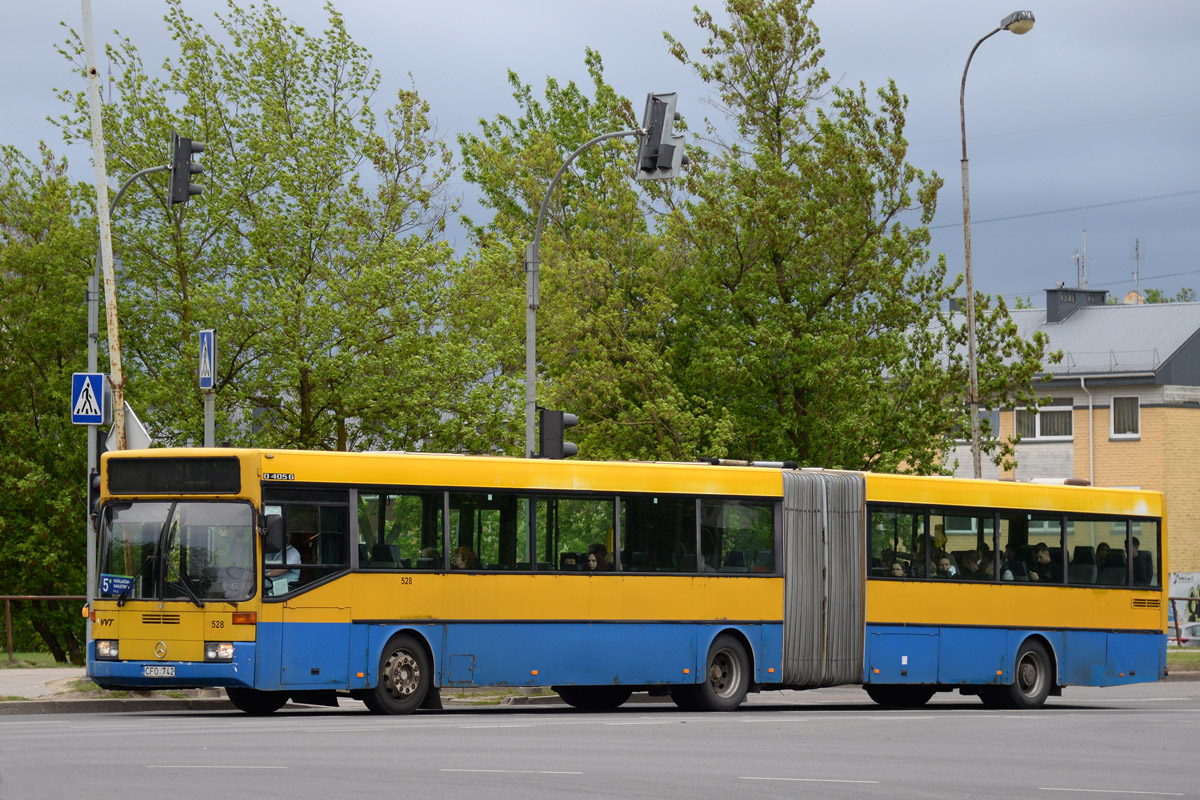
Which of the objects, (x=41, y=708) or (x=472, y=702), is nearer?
(x=41, y=708)

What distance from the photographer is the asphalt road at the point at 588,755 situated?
1168cm

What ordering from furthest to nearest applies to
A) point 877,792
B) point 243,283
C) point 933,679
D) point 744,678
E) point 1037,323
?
point 1037,323 → point 243,283 → point 933,679 → point 744,678 → point 877,792

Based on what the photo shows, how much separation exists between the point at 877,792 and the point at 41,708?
39.6 ft

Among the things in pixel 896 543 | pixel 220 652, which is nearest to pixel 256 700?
pixel 220 652

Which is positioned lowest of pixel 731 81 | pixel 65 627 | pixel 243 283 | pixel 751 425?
pixel 65 627

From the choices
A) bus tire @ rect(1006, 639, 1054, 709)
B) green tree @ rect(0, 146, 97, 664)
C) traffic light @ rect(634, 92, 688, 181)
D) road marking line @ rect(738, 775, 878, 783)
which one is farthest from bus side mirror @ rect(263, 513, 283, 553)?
green tree @ rect(0, 146, 97, 664)

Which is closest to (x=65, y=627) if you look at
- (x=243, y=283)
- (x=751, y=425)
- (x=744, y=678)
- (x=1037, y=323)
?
(x=243, y=283)

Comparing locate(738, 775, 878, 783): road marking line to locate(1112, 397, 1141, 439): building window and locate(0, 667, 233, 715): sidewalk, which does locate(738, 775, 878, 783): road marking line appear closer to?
locate(0, 667, 233, 715): sidewalk

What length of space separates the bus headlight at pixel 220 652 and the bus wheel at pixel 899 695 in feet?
35.2

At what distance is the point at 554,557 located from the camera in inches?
835

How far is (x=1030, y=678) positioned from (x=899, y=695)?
184 centimetres

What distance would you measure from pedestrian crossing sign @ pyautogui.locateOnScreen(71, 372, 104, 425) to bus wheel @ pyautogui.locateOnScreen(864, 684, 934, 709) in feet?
36.8

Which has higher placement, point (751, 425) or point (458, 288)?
point (458, 288)

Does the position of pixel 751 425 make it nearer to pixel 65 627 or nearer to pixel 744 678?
pixel 744 678
